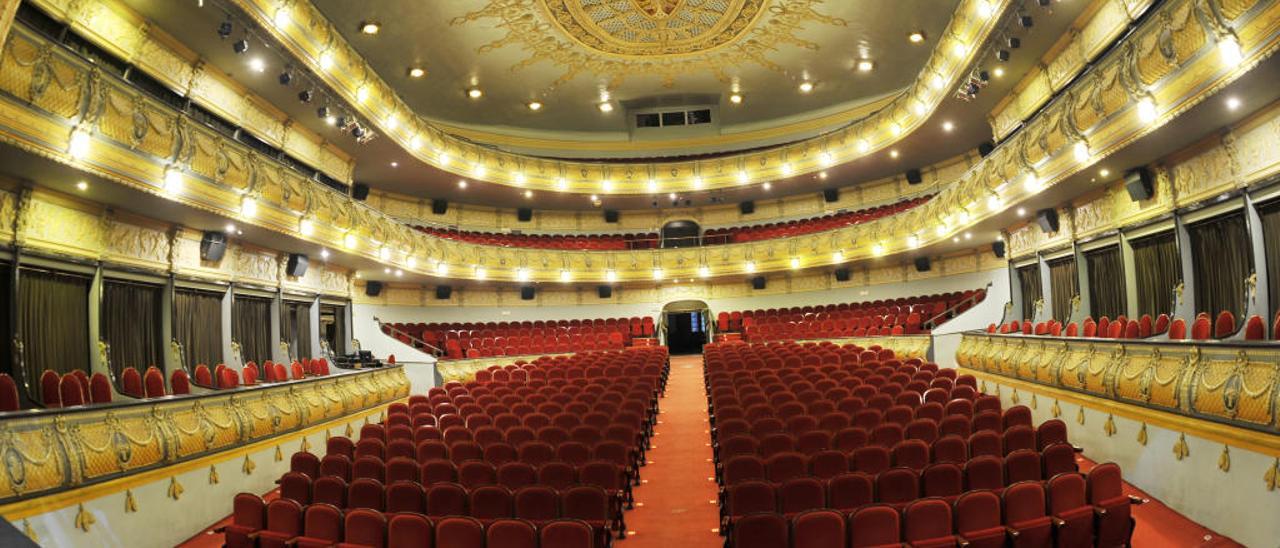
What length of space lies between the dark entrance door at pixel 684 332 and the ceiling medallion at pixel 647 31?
22.8ft

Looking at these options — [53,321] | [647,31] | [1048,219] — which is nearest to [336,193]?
[53,321]

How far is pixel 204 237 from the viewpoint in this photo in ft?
28.4

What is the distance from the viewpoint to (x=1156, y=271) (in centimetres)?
798

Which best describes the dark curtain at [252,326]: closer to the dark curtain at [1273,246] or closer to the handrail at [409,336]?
the handrail at [409,336]

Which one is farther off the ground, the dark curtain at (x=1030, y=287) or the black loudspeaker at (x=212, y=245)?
the black loudspeaker at (x=212, y=245)

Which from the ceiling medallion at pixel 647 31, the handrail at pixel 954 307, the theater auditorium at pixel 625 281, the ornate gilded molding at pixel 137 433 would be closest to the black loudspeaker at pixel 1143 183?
the theater auditorium at pixel 625 281

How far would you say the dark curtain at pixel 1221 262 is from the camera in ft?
21.6

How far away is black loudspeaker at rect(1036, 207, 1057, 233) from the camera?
9.99 m

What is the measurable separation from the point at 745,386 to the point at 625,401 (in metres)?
1.40

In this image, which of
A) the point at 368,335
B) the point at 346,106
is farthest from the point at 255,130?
the point at 368,335

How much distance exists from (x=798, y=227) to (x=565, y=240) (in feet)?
20.4

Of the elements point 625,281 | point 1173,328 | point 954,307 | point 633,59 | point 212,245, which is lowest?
point 1173,328

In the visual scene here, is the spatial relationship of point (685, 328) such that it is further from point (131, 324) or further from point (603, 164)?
point (131, 324)

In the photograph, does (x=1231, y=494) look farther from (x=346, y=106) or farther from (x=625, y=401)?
(x=346, y=106)
